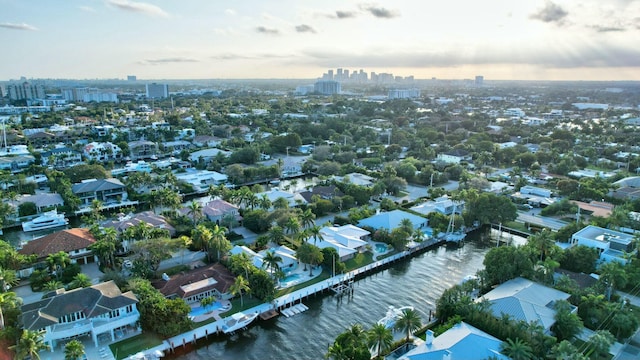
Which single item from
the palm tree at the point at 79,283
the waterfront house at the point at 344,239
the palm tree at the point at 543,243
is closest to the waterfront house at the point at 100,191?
the palm tree at the point at 79,283

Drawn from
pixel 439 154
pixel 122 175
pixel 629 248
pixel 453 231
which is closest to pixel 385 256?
pixel 453 231

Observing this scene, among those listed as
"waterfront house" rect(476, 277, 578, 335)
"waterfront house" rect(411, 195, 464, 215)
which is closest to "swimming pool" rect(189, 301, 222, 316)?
"waterfront house" rect(476, 277, 578, 335)

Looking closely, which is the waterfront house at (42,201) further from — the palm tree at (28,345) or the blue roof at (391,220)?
the blue roof at (391,220)

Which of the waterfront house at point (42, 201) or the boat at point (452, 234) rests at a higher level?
the waterfront house at point (42, 201)

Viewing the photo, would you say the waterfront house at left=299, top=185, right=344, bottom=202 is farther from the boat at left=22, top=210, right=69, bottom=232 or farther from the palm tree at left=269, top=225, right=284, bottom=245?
the boat at left=22, top=210, right=69, bottom=232

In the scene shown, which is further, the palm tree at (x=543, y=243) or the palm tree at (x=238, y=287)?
the palm tree at (x=543, y=243)
